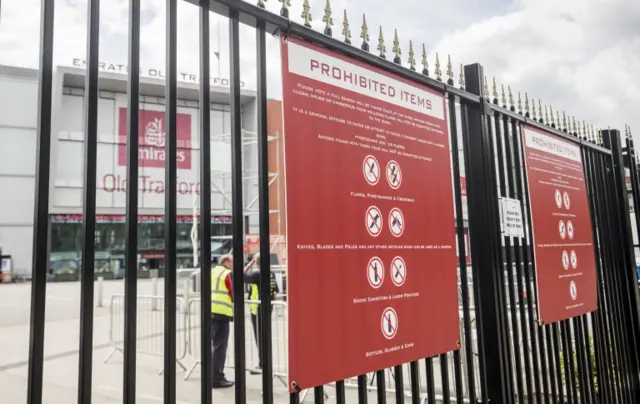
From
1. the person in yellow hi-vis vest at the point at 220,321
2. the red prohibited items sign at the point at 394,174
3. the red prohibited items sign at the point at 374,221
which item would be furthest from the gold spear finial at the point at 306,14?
the person in yellow hi-vis vest at the point at 220,321

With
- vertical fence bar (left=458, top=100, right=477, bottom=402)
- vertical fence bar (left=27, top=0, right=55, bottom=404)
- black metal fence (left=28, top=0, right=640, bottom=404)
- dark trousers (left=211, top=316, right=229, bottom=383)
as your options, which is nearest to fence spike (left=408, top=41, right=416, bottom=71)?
black metal fence (left=28, top=0, right=640, bottom=404)

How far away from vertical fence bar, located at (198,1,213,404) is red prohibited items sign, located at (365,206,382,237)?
712mm

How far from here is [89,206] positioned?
1.42 meters

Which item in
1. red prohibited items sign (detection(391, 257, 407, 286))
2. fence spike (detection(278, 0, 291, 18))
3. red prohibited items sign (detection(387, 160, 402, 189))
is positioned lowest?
red prohibited items sign (detection(391, 257, 407, 286))

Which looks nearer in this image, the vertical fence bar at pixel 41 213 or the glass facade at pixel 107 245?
the vertical fence bar at pixel 41 213

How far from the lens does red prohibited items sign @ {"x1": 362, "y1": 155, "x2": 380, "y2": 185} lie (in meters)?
2.12

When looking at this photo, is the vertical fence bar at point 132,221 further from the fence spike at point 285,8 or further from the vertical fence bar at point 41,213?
the fence spike at point 285,8

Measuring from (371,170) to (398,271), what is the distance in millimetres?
468

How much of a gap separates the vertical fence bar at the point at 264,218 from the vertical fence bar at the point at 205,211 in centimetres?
20

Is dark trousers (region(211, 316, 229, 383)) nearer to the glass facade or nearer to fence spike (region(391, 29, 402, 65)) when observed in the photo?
A: fence spike (region(391, 29, 402, 65))

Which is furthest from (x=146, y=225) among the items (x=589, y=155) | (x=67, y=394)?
(x=589, y=155)

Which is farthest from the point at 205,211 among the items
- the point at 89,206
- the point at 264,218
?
the point at 89,206

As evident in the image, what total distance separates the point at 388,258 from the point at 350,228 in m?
0.28

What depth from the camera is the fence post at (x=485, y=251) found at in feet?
9.30
